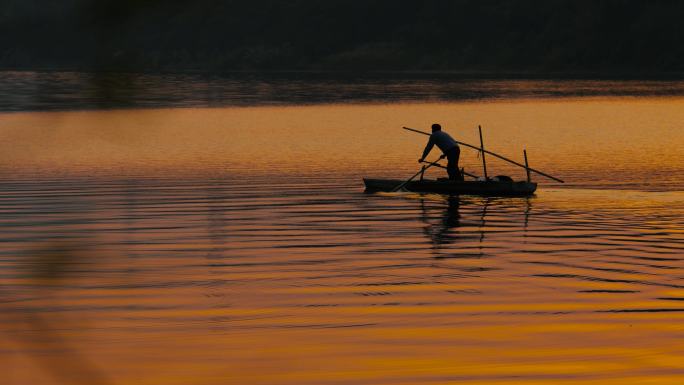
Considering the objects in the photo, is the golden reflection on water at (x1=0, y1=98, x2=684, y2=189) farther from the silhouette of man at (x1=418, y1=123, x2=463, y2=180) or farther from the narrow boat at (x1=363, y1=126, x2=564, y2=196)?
the silhouette of man at (x1=418, y1=123, x2=463, y2=180)

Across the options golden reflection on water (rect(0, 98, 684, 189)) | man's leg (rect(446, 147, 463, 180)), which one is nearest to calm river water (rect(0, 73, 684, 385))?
golden reflection on water (rect(0, 98, 684, 189))

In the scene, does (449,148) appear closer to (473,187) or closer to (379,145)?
(473,187)

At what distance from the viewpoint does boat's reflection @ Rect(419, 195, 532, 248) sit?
79.3 ft

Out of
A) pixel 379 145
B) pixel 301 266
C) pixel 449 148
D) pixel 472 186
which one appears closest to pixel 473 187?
pixel 472 186

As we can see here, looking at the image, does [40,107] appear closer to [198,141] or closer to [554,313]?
[554,313]

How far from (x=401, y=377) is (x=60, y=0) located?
10.1 metres

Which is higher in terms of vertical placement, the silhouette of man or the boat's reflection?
the silhouette of man

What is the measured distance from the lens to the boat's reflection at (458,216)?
24156 mm

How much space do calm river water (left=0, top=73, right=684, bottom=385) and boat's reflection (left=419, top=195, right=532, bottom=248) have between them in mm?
85

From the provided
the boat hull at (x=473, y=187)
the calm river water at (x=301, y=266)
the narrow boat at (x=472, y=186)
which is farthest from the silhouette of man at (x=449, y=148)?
the calm river water at (x=301, y=266)

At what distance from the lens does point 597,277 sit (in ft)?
61.5

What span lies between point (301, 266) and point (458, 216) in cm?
841

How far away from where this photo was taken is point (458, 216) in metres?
27.5

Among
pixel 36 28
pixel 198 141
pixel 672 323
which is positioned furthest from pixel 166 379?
pixel 198 141
